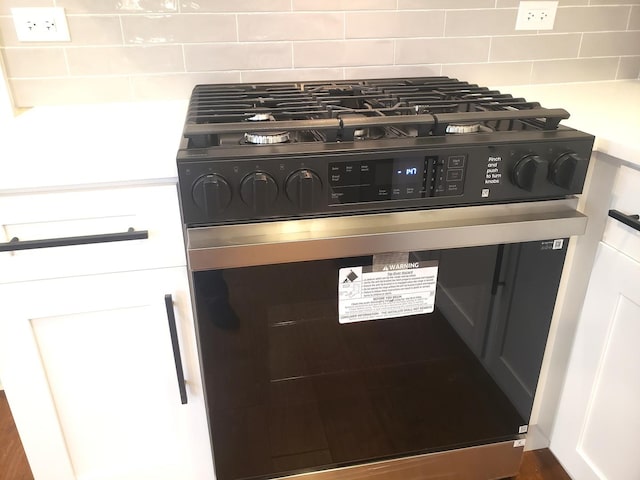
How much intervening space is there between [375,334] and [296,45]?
870 millimetres

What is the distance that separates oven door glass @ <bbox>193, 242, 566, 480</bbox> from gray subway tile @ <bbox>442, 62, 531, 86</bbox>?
746mm

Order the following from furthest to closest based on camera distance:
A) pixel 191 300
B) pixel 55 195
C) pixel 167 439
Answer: pixel 167 439, pixel 191 300, pixel 55 195

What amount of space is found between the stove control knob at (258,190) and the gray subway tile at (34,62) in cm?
83

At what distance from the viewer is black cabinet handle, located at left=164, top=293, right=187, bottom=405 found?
1.01 m

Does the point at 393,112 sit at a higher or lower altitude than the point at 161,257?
higher

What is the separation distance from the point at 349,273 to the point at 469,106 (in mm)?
473

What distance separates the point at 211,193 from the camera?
33.3 inches

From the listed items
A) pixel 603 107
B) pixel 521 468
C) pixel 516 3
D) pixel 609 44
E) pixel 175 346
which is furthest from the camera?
pixel 609 44

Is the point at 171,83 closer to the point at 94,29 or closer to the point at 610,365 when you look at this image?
the point at 94,29

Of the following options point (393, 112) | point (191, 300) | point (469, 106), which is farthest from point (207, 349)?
point (469, 106)

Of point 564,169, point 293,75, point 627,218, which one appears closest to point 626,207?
point 627,218

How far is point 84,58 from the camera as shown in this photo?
53.1 inches

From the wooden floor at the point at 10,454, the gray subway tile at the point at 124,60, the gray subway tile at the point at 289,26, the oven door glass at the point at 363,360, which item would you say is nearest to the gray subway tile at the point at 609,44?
the gray subway tile at the point at 289,26

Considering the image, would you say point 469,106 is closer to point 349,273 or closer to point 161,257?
point 349,273
